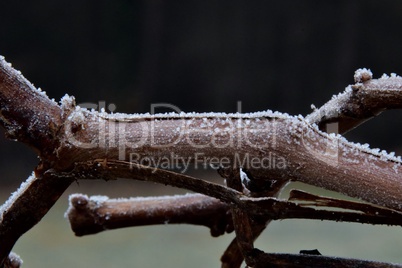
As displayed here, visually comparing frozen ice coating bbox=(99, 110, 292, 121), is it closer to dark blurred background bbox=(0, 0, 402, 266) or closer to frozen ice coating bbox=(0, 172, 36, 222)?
frozen ice coating bbox=(0, 172, 36, 222)

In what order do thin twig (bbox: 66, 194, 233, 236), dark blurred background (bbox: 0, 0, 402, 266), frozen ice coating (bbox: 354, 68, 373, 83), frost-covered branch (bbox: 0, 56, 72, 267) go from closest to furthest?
frost-covered branch (bbox: 0, 56, 72, 267)
frozen ice coating (bbox: 354, 68, 373, 83)
thin twig (bbox: 66, 194, 233, 236)
dark blurred background (bbox: 0, 0, 402, 266)

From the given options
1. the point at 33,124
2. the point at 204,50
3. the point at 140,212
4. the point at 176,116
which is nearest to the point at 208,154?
the point at 176,116

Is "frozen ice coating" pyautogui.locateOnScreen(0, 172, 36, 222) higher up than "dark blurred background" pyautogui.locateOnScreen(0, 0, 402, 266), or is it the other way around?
"dark blurred background" pyautogui.locateOnScreen(0, 0, 402, 266)

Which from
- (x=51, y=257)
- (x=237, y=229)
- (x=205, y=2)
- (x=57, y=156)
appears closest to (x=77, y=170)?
(x=57, y=156)

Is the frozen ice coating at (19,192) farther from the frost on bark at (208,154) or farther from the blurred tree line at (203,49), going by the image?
the blurred tree line at (203,49)

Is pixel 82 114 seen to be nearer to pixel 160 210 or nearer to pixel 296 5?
pixel 160 210

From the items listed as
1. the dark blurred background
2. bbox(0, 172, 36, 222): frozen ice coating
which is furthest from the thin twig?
the dark blurred background

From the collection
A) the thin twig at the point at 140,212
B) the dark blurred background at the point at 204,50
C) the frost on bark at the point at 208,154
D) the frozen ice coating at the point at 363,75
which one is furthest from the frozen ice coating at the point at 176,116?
the dark blurred background at the point at 204,50

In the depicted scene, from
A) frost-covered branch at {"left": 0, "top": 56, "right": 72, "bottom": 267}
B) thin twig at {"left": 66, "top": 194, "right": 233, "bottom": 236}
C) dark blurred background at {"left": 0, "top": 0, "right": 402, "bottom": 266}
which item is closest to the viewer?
frost-covered branch at {"left": 0, "top": 56, "right": 72, "bottom": 267}
